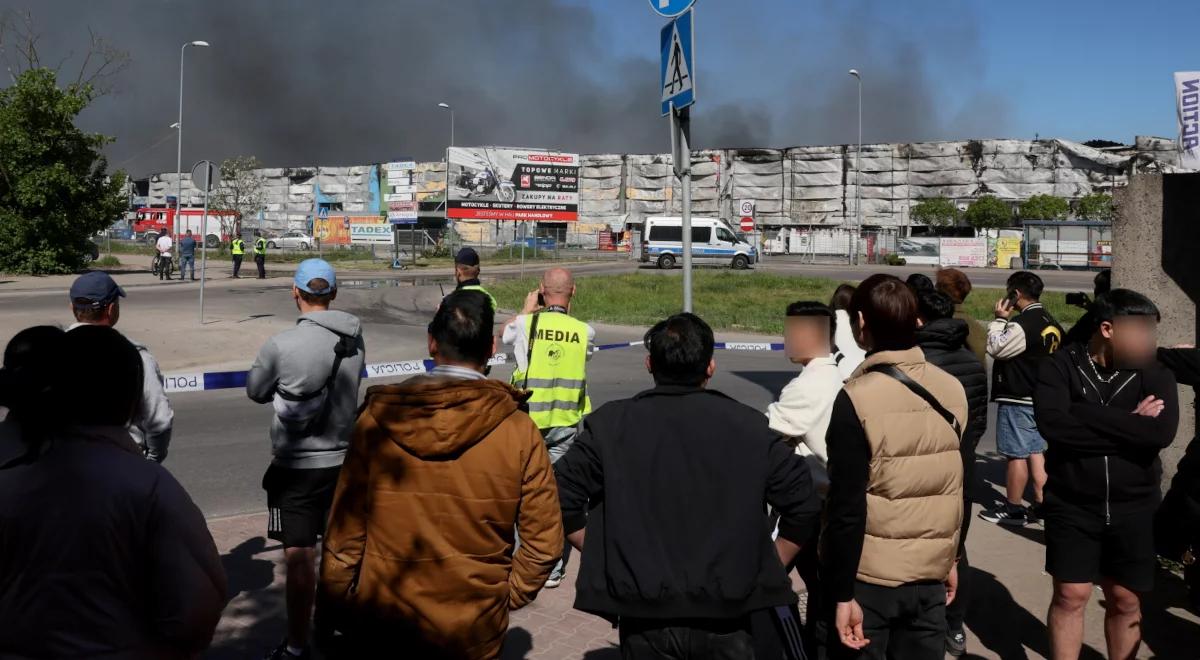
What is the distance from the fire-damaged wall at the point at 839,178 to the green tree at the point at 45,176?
3460cm

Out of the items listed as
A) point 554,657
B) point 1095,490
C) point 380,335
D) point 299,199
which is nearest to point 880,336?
point 1095,490

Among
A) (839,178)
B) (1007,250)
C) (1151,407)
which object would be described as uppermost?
(839,178)

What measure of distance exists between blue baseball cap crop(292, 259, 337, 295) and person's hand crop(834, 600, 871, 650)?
8.38 feet

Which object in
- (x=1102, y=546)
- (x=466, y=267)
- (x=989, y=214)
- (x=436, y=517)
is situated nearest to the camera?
(x=436, y=517)

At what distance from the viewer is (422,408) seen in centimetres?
266

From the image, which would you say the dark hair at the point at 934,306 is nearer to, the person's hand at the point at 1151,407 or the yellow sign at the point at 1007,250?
the person's hand at the point at 1151,407

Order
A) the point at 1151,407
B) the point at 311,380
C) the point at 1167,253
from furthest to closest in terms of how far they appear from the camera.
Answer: the point at 1167,253 → the point at 311,380 → the point at 1151,407

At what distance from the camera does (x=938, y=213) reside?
184ft

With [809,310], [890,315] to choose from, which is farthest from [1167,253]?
[890,315]

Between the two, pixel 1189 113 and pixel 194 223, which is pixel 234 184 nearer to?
pixel 194 223

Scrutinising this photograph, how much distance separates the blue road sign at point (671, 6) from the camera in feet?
18.2

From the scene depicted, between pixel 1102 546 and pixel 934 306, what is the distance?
1.45 m

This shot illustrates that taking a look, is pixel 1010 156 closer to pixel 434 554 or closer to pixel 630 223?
pixel 630 223

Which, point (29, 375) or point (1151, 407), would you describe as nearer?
point (29, 375)
